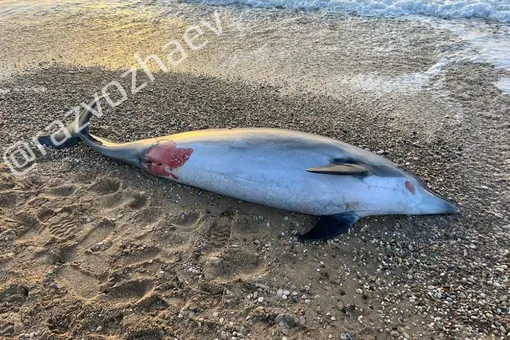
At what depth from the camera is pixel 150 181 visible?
4.51 m

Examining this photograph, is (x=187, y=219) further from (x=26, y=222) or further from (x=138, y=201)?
(x=26, y=222)

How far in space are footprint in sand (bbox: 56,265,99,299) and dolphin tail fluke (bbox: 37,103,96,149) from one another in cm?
184

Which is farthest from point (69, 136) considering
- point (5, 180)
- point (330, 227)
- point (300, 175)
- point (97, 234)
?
point (330, 227)

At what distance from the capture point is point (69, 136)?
16.5 ft

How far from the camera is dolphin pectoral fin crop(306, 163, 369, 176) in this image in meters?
3.74

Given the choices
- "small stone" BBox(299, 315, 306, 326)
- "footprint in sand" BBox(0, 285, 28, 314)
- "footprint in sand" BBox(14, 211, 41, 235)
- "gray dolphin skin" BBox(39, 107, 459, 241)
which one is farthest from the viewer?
"footprint in sand" BBox(14, 211, 41, 235)

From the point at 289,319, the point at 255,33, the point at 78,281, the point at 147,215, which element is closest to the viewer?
the point at 289,319

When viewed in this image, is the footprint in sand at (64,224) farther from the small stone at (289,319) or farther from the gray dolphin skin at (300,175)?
the small stone at (289,319)

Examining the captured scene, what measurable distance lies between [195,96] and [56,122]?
68.5 inches

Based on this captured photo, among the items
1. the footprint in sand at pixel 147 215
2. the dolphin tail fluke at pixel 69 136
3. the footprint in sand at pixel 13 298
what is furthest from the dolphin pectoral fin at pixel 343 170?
the dolphin tail fluke at pixel 69 136

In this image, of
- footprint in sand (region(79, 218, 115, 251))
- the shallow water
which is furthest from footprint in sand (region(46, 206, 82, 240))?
the shallow water

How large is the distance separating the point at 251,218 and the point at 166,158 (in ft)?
3.45

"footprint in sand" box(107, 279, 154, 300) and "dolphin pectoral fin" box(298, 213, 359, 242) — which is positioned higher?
"footprint in sand" box(107, 279, 154, 300)

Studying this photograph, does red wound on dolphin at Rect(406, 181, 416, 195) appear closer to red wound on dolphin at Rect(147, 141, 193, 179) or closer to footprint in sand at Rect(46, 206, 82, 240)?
red wound on dolphin at Rect(147, 141, 193, 179)
